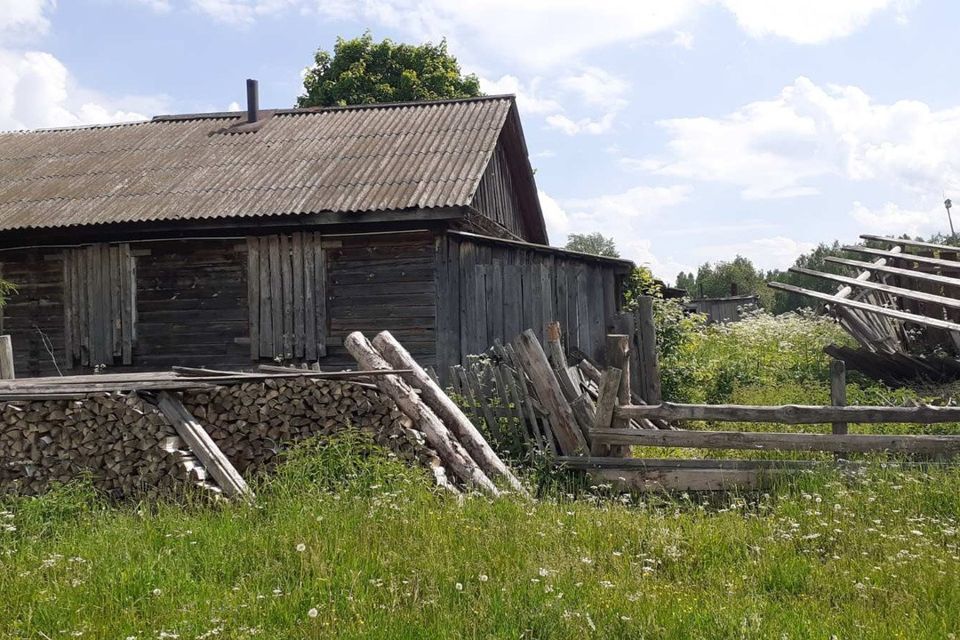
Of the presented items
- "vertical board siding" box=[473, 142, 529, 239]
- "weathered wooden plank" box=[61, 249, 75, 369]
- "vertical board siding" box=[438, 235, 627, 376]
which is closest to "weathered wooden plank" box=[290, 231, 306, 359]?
"vertical board siding" box=[438, 235, 627, 376]

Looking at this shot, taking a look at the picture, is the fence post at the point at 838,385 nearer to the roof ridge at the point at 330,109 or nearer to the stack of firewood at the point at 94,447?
the stack of firewood at the point at 94,447

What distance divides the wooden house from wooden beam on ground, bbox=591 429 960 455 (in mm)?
4447

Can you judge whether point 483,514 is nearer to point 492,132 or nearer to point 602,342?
point 602,342

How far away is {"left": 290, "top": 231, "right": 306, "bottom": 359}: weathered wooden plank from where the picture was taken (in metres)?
11.3

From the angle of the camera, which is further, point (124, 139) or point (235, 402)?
point (124, 139)

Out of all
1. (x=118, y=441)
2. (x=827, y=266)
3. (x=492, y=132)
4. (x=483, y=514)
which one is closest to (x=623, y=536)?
(x=483, y=514)

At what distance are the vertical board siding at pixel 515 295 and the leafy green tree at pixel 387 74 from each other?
657 inches

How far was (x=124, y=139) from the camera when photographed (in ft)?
49.9

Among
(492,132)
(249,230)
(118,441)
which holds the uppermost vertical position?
(492,132)

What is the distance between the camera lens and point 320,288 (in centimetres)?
1126

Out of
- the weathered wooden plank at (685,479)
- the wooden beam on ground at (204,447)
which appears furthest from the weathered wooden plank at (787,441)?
the wooden beam on ground at (204,447)

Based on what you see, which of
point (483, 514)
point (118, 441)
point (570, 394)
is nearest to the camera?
point (483, 514)

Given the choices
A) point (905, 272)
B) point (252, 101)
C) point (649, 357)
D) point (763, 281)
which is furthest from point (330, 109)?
point (763, 281)

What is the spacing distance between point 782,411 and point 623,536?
2.20m
